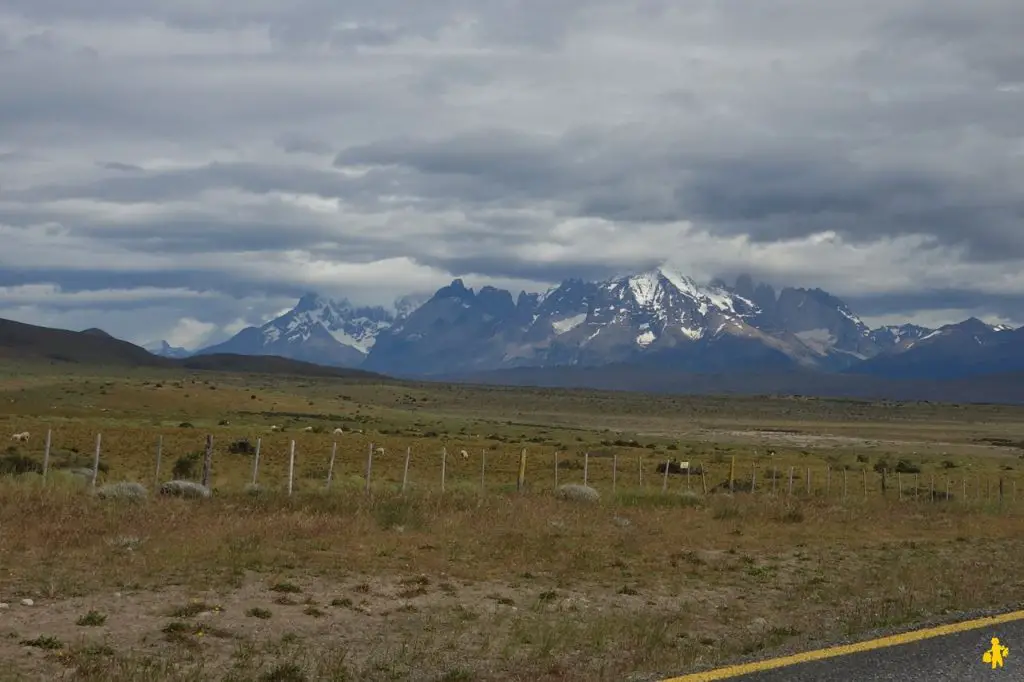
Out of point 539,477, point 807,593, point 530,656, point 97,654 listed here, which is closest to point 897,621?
point 807,593

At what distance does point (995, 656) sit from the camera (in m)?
11.4

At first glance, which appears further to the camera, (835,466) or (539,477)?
(835,466)

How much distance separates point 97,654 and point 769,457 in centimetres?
7020

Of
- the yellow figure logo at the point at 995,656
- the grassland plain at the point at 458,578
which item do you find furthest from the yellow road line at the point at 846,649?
the yellow figure logo at the point at 995,656

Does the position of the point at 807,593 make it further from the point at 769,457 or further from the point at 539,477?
the point at 769,457

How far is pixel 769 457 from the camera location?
7719cm

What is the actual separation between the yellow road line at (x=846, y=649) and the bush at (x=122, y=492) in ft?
54.1

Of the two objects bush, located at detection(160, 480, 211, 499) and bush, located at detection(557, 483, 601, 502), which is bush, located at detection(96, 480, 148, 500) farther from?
bush, located at detection(557, 483, 601, 502)

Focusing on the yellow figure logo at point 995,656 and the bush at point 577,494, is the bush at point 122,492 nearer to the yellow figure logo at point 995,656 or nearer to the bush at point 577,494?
the bush at point 577,494

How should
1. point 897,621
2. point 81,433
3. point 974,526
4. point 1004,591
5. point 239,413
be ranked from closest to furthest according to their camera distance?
point 897,621, point 1004,591, point 974,526, point 81,433, point 239,413

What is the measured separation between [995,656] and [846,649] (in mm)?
1569

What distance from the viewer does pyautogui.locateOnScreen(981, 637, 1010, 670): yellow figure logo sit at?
11289mm

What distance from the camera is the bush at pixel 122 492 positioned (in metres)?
23.4

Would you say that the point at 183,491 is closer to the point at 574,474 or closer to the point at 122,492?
the point at 122,492
